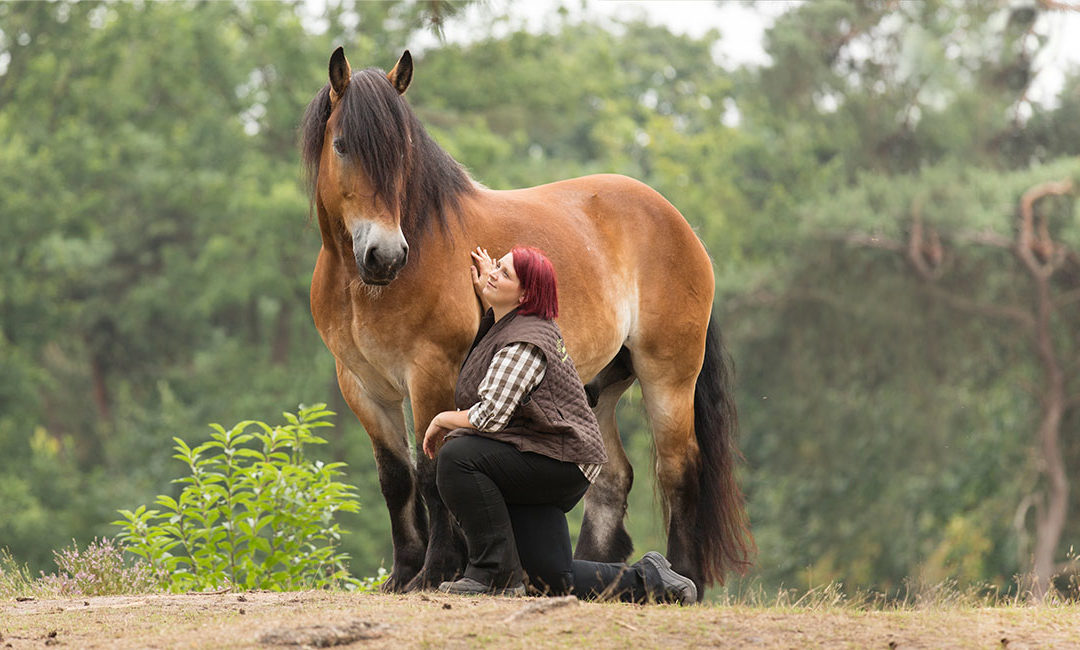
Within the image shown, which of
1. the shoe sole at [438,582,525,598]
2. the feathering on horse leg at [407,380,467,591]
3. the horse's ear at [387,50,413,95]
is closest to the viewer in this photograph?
the shoe sole at [438,582,525,598]

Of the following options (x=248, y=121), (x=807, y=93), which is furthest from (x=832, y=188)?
(x=248, y=121)

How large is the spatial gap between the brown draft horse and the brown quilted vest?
312 millimetres

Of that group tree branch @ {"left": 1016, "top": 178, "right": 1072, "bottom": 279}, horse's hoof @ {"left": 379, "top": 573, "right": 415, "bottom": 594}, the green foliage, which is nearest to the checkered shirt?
horse's hoof @ {"left": 379, "top": 573, "right": 415, "bottom": 594}

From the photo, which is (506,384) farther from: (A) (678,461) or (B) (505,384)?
(A) (678,461)

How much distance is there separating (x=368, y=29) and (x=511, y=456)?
2363 cm

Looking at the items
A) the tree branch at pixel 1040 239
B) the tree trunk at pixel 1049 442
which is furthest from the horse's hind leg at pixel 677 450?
the tree branch at pixel 1040 239

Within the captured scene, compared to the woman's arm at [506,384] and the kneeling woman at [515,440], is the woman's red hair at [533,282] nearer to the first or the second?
the kneeling woman at [515,440]

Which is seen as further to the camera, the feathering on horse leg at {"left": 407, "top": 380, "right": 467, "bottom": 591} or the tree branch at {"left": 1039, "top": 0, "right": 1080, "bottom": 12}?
the tree branch at {"left": 1039, "top": 0, "right": 1080, "bottom": 12}

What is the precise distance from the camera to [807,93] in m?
25.7

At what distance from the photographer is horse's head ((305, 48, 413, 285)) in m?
4.76

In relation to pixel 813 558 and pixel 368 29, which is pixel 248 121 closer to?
pixel 368 29

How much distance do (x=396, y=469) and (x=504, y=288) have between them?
1187mm

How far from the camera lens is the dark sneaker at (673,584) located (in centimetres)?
537

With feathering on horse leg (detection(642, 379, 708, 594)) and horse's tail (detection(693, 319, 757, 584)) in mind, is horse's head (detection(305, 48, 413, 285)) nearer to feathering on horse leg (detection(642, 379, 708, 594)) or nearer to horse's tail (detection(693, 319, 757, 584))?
feathering on horse leg (detection(642, 379, 708, 594))
